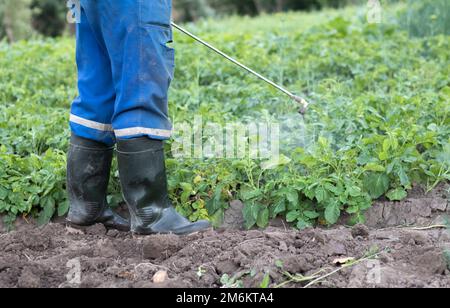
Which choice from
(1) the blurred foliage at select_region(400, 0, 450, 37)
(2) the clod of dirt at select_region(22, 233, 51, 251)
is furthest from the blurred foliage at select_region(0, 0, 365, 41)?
(2) the clod of dirt at select_region(22, 233, 51, 251)

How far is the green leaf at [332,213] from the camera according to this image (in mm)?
3639

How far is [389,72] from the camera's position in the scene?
6.09 metres

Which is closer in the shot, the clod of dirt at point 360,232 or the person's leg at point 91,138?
the clod of dirt at point 360,232

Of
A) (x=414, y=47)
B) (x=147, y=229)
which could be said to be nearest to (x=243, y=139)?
(x=147, y=229)

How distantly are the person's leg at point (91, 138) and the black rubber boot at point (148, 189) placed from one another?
0.27m

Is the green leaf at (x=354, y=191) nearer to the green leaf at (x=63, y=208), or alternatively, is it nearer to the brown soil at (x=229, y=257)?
the brown soil at (x=229, y=257)

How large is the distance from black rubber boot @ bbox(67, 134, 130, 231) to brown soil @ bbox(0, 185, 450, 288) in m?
0.14

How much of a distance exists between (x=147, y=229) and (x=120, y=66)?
0.78 metres

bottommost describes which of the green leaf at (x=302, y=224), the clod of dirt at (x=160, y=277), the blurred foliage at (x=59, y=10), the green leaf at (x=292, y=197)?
the green leaf at (x=302, y=224)

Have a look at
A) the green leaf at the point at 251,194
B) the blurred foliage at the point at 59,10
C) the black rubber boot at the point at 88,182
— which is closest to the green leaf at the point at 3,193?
the black rubber boot at the point at 88,182

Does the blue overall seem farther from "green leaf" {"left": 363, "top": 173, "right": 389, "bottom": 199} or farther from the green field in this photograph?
"green leaf" {"left": 363, "top": 173, "right": 389, "bottom": 199}

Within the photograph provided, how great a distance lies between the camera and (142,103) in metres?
3.36

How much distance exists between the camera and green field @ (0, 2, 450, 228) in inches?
150
